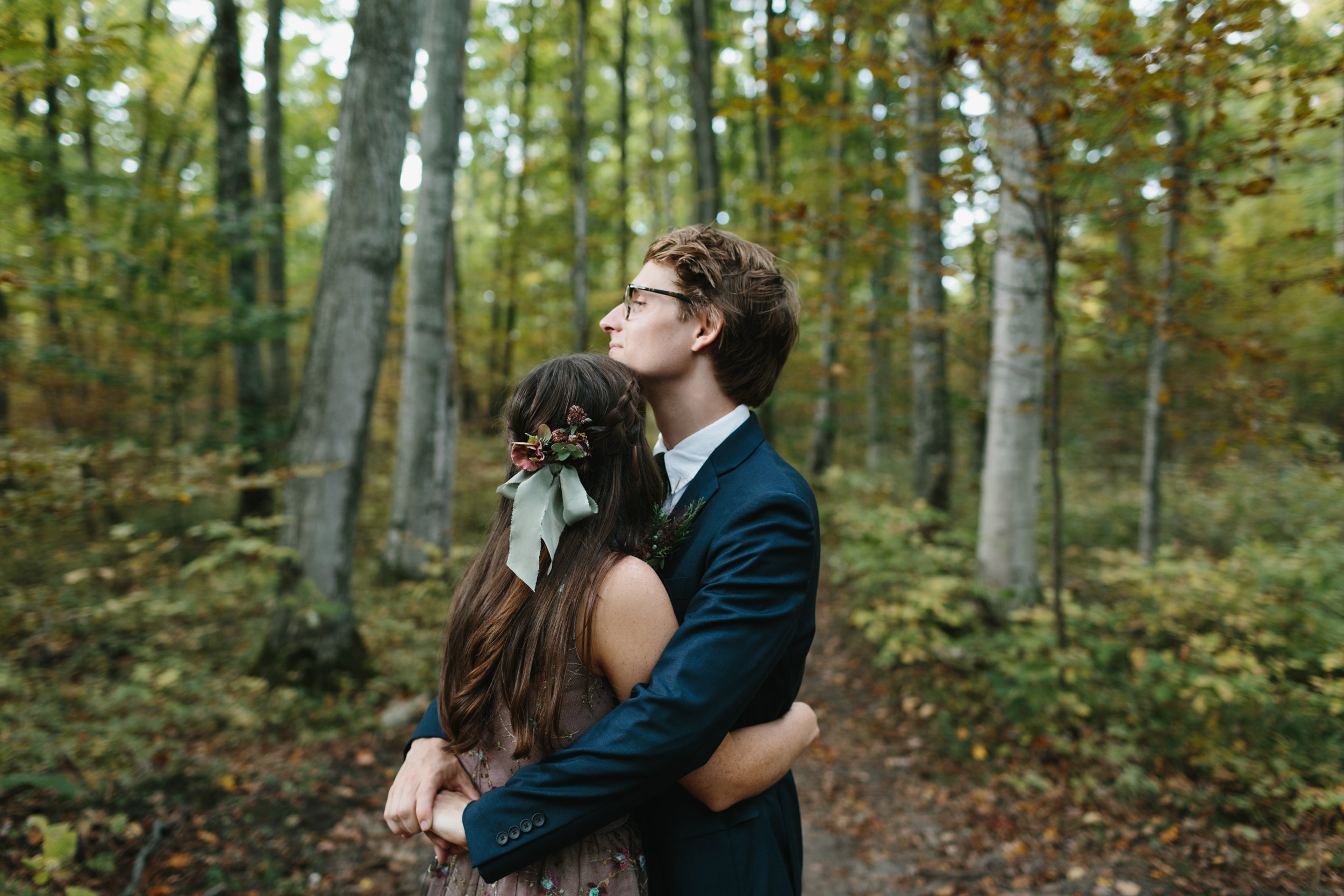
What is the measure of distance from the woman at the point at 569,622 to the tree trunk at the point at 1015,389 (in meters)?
4.50

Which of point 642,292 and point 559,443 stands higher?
point 642,292

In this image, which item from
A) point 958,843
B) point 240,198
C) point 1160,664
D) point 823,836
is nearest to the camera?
point 958,843

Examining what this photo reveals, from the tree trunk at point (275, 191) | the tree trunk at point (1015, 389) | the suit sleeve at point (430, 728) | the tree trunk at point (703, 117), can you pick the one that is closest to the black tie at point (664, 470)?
the suit sleeve at point (430, 728)

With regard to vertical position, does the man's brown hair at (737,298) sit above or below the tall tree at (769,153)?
below

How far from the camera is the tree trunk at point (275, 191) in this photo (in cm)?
972

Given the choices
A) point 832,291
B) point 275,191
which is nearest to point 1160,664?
point 832,291

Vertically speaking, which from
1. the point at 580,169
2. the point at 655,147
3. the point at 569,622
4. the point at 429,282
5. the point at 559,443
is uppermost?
the point at 655,147

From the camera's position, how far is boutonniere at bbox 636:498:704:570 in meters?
1.56

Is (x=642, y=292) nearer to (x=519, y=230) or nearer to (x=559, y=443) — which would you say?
(x=559, y=443)

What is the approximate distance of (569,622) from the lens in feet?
4.61

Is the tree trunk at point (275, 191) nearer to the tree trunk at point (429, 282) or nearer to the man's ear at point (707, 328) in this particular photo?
the tree trunk at point (429, 282)

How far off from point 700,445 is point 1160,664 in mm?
4396

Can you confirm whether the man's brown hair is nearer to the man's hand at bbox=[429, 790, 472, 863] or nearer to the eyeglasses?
the eyeglasses

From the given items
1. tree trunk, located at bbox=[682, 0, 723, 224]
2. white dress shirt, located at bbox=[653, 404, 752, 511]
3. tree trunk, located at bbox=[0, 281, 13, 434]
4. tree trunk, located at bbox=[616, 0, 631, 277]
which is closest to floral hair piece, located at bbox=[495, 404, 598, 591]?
white dress shirt, located at bbox=[653, 404, 752, 511]
